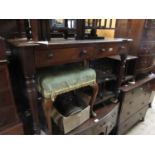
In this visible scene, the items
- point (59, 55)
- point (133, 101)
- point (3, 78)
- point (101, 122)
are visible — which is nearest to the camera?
point (3, 78)

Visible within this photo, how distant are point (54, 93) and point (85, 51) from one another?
0.40m

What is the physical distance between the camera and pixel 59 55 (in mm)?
895

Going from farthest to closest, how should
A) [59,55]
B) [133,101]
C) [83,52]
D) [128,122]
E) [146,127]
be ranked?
[146,127]
[128,122]
[133,101]
[83,52]
[59,55]

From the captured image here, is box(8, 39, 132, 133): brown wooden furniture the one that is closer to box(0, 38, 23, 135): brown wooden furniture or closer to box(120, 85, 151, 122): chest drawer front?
box(0, 38, 23, 135): brown wooden furniture

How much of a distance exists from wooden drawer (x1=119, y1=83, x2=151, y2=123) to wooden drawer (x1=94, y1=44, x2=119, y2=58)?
0.66 meters

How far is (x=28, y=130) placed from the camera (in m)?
1.17

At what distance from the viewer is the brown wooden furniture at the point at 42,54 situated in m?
0.78

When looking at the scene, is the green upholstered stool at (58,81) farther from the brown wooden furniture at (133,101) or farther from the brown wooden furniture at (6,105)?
the brown wooden furniture at (133,101)

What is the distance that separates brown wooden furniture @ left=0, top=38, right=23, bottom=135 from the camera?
716 mm

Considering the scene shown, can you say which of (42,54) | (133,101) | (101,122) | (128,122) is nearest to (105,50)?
(42,54)

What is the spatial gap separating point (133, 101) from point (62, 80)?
4.18 ft

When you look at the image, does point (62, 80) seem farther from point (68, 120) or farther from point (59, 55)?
point (68, 120)

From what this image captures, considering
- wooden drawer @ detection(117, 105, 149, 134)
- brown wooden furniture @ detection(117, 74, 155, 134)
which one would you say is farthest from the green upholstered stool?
wooden drawer @ detection(117, 105, 149, 134)
